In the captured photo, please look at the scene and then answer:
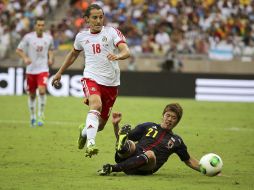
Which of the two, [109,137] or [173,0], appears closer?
[109,137]

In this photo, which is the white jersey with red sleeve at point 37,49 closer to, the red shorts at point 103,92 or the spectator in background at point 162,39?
the red shorts at point 103,92

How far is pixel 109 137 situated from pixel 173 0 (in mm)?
18067

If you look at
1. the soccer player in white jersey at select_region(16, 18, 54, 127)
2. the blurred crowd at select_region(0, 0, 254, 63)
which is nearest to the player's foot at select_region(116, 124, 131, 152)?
the soccer player in white jersey at select_region(16, 18, 54, 127)

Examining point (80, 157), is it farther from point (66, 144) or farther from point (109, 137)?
point (109, 137)

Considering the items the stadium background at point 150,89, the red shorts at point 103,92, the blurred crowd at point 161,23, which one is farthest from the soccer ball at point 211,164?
the blurred crowd at point 161,23

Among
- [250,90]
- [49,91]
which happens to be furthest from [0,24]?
[250,90]

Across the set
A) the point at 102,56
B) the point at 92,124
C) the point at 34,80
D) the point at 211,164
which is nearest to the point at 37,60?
the point at 34,80

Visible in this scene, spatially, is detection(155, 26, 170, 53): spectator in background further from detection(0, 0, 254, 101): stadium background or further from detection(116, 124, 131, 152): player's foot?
detection(116, 124, 131, 152): player's foot

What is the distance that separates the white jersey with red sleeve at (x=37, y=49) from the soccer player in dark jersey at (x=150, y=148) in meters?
8.76

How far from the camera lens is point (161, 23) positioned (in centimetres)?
3250

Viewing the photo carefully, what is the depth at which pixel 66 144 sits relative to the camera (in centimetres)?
1503

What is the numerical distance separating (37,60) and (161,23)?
1381cm

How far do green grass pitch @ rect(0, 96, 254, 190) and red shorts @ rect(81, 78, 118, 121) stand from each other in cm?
91

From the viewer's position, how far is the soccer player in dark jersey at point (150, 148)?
10.3 m
